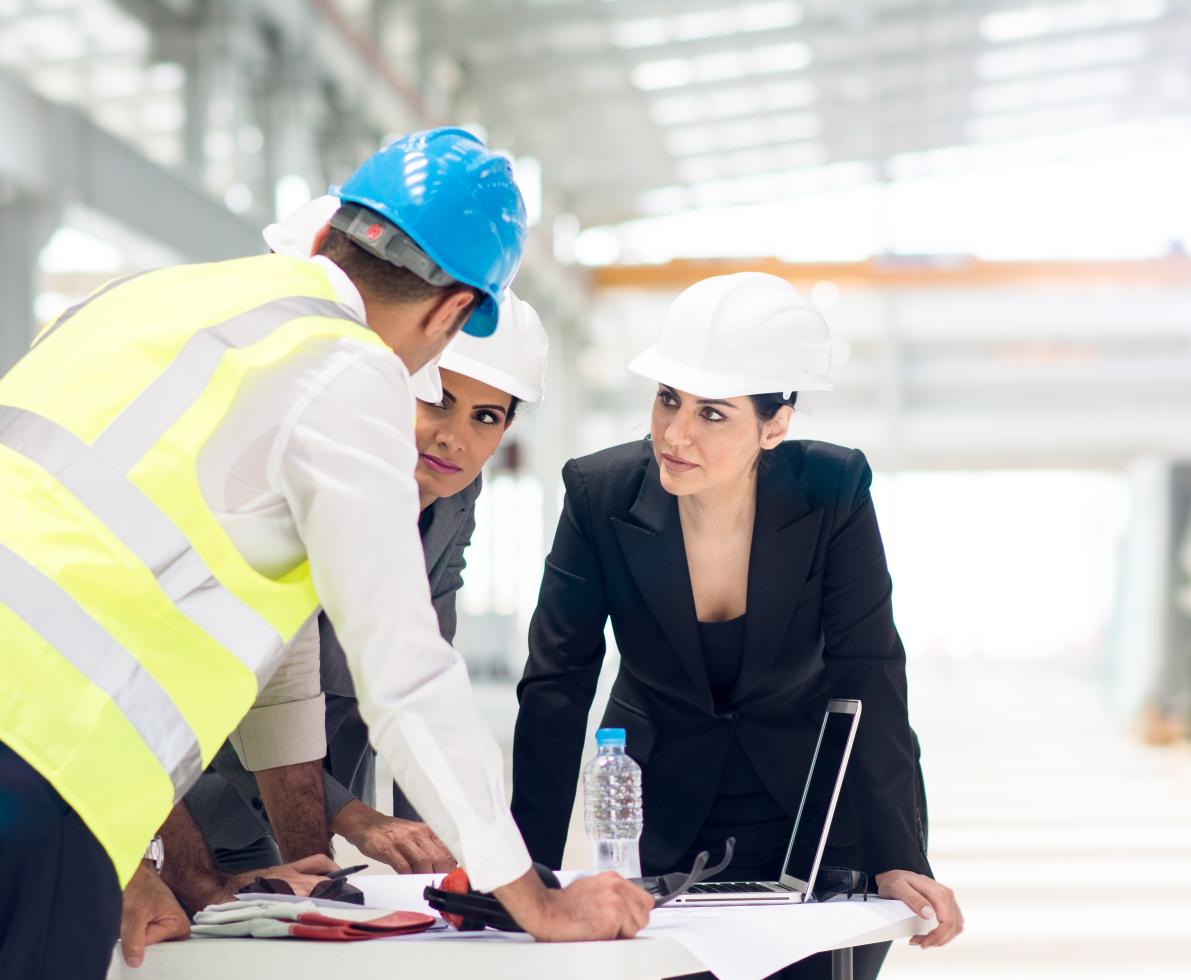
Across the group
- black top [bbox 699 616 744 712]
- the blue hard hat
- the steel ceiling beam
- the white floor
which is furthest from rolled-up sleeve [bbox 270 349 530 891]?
the white floor

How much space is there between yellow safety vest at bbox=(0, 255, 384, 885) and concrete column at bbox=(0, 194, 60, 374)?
4.24 meters

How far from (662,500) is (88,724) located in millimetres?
1154

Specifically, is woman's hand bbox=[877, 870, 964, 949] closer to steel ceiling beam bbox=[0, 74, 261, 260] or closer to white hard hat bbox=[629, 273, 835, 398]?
white hard hat bbox=[629, 273, 835, 398]

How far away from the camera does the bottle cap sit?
2174 millimetres

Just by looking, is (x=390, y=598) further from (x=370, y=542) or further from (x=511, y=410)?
(x=511, y=410)

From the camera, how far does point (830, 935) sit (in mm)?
1809

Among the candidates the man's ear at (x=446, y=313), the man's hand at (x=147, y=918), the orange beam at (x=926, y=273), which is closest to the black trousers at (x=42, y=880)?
the man's hand at (x=147, y=918)

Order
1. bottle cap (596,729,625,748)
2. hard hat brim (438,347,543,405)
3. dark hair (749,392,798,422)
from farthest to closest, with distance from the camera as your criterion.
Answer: hard hat brim (438,347,543,405) < dark hair (749,392,798,422) < bottle cap (596,729,625,748)

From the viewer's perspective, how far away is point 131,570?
1427 mm

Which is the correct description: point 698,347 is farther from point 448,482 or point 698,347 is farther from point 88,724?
point 88,724

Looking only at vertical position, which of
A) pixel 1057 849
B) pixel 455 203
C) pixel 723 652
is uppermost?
pixel 455 203

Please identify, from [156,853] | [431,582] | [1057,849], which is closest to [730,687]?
[431,582]

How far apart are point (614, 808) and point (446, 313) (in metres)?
0.94

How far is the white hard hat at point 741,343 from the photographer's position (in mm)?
2379
